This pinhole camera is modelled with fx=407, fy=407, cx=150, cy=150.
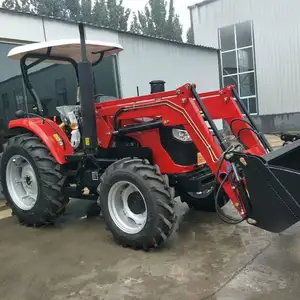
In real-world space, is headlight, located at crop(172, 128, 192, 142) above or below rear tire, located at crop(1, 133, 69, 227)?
above

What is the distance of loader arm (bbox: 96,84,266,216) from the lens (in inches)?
149

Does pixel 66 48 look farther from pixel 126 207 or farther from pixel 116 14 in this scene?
pixel 116 14

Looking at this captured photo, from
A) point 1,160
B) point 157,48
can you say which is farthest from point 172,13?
point 1,160

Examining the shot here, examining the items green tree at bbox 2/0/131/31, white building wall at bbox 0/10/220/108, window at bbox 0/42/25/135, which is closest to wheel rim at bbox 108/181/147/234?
window at bbox 0/42/25/135

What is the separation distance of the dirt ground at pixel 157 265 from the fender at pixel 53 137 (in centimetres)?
94

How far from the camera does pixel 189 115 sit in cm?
388


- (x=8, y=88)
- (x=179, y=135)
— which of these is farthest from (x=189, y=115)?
(x=8, y=88)

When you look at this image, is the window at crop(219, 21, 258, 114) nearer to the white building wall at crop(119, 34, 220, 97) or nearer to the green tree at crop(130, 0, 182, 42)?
the white building wall at crop(119, 34, 220, 97)

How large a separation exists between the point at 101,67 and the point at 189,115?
19.9 ft

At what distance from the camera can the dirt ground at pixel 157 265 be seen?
124 inches

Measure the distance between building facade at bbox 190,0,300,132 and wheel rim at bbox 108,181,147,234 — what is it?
13764 millimetres

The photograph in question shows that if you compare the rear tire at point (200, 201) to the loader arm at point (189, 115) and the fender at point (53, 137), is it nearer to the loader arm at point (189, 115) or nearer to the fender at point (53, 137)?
the loader arm at point (189, 115)

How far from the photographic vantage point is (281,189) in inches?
121

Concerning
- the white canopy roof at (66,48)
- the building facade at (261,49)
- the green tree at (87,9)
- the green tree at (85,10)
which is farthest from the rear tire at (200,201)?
the green tree at (87,9)
